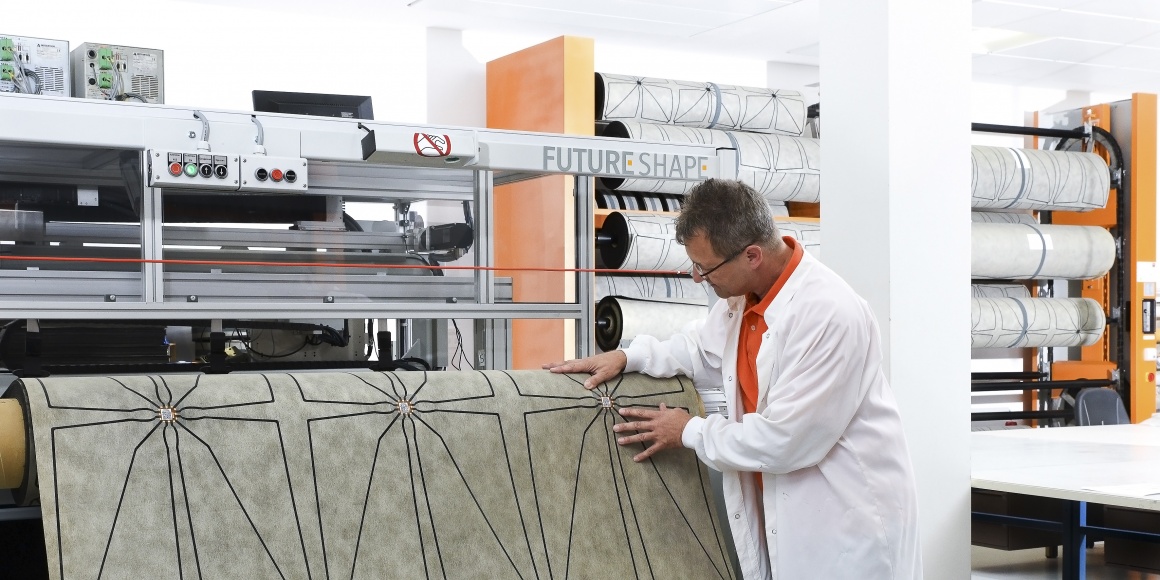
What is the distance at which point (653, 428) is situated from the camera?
2.13 m

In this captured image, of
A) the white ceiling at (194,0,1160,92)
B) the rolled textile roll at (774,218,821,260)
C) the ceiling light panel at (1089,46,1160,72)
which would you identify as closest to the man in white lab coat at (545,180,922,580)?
the rolled textile roll at (774,218,821,260)

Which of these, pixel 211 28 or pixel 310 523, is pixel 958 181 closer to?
pixel 310 523

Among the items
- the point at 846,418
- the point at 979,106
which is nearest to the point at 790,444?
the point at 846,418

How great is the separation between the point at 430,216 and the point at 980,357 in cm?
437

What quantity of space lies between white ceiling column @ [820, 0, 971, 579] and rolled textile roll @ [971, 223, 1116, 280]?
10.1 feet

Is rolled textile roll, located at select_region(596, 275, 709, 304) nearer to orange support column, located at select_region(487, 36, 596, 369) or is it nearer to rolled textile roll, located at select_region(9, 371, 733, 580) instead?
orange support column, located at select_region(487, 36, 596, 369)

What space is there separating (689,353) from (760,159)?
12.1ft

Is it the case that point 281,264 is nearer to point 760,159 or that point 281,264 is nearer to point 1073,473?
point 1073,473

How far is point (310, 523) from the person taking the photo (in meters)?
1.81

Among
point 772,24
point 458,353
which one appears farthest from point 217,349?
point 772,24

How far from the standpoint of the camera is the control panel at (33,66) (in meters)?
2.88

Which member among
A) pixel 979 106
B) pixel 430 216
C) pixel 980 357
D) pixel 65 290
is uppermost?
pixel 979 106

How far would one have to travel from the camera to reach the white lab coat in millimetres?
1926

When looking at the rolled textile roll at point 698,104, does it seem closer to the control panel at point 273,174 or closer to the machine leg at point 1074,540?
the control panel at point 273,174
